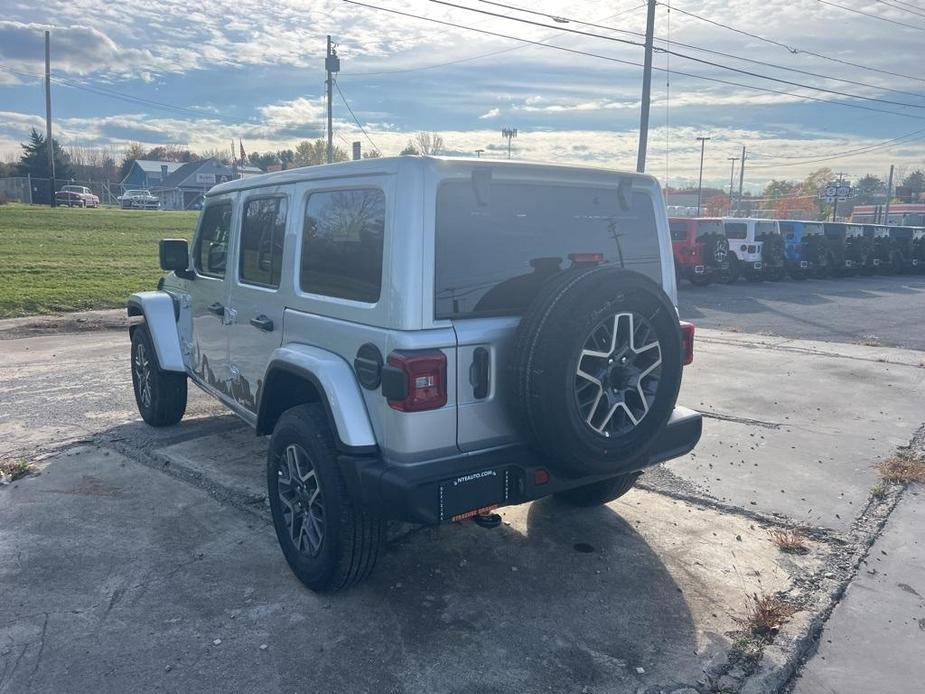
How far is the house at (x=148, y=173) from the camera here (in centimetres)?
8425

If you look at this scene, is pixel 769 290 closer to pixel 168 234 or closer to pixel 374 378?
pixel 374 378

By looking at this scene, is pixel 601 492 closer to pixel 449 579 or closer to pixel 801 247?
pixel 449 579

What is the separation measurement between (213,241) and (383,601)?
2.82m

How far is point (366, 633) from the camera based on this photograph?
3314 millimetres

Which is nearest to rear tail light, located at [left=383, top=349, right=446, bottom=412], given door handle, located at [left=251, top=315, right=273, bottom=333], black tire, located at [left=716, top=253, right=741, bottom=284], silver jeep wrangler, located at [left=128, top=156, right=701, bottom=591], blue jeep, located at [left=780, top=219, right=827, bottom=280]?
silver jeep wrangler, located at [left=128, top=156, right=701, bottom=591]

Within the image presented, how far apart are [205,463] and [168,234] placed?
24.8 metres

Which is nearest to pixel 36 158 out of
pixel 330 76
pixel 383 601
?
pixel 330 76

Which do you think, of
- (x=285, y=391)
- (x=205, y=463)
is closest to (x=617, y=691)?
(x=285, y=391)

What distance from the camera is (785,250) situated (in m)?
22.6

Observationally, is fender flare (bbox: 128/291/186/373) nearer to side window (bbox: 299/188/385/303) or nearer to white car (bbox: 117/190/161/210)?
side window (bbox: 299/188/385/303)

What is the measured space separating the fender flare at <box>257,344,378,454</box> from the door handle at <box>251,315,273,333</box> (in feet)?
1.64

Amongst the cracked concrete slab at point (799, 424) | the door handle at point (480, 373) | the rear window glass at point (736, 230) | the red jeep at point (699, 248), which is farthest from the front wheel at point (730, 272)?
the door handle at point (480, 373)

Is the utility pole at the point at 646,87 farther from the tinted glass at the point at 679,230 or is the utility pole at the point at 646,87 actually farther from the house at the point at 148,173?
the house at the point at 148,173

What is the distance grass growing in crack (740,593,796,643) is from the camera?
3326 mm
